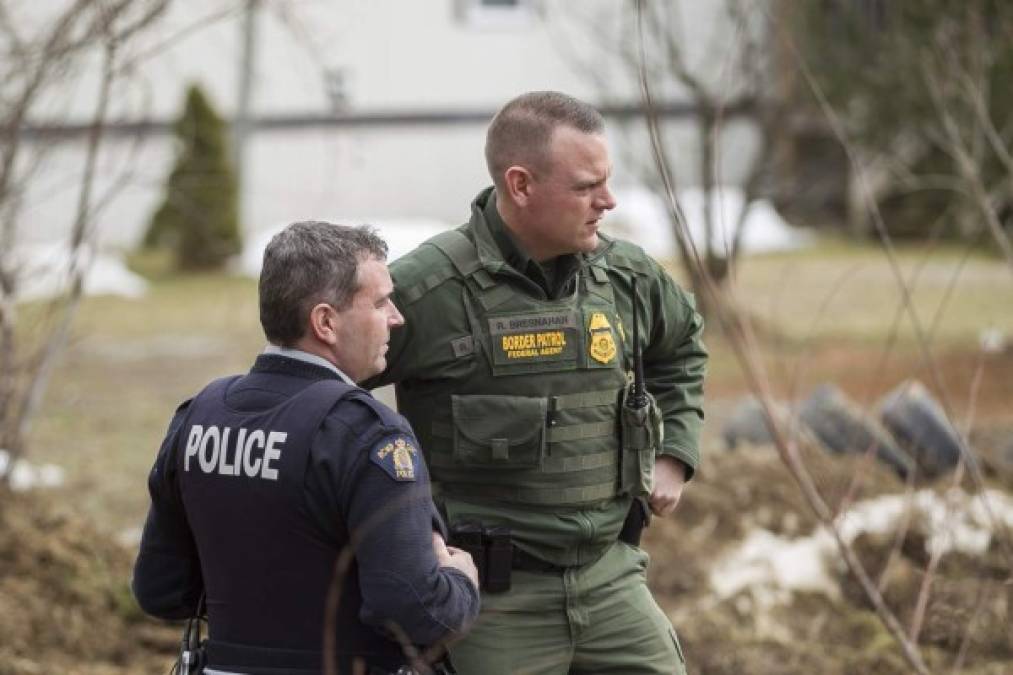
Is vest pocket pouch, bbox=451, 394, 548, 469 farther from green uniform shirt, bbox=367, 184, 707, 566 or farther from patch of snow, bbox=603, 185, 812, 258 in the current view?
patch of snow, bbox=603, 185, 812, 258

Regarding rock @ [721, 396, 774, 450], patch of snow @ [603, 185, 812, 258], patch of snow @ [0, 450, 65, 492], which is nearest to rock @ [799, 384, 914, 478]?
rock @ [721, 396, 774, 450]

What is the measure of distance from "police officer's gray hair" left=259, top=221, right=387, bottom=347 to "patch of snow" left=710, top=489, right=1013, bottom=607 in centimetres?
421

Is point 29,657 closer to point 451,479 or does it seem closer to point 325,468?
point 451,479

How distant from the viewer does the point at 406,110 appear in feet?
75.9

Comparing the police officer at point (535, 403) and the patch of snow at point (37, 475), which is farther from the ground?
the police officer at point (535, 403)

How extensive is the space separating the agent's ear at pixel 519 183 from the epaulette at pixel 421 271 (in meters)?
0.19

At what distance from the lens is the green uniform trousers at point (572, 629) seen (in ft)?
11.1

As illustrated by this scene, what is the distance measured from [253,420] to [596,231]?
0.99 meters

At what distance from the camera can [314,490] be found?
2.75 m

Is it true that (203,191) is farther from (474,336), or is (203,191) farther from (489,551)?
(489,551)

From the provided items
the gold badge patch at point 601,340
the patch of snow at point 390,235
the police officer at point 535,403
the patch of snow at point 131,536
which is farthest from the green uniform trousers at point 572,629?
the patch of snow at point 390,235

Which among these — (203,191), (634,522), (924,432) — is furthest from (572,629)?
(203,191)

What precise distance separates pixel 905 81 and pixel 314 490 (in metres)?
10.9

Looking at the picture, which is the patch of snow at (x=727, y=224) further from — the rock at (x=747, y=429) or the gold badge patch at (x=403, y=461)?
the gold badge patch at (x=403, y=461)
